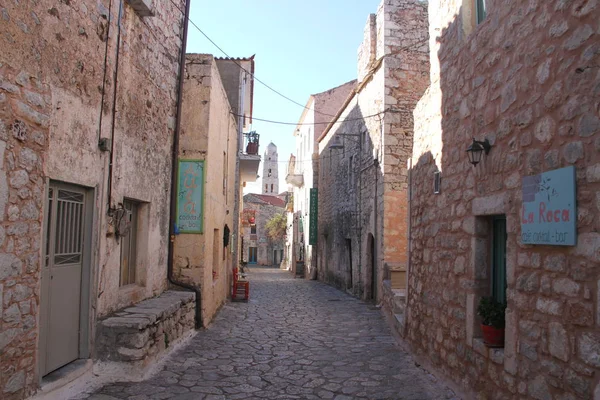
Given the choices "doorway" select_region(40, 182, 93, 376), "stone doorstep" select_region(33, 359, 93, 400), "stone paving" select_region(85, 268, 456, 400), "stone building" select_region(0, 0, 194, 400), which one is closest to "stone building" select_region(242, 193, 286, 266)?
"stone paving" select_region(85, 268, 456, 400)

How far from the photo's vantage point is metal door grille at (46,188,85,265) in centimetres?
461

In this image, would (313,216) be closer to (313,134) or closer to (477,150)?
(313,134)

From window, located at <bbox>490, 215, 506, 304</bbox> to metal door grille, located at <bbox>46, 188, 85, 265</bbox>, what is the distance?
405 cm

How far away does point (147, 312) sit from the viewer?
19.4 ft

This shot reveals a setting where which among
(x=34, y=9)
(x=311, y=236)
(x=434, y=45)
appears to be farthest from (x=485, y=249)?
(x=311, y=236)

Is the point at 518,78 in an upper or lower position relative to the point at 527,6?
lower

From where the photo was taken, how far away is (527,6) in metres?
3.95

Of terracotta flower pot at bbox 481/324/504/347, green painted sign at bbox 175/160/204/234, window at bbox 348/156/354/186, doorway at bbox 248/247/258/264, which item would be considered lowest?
doorway at bbox 248/247/258/264

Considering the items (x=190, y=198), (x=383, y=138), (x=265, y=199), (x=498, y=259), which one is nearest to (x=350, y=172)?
(x=383, y=138)

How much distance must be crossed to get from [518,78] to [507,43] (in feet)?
1.39

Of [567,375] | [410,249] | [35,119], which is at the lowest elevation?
[567,375]

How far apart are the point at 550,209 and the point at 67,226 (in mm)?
4143

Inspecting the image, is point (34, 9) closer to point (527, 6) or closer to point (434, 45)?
point (527, 6)

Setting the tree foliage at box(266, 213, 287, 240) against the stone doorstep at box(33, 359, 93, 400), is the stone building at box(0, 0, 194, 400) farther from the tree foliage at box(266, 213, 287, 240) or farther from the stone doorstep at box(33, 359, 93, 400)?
the tree foliage at box(266, 213, 287, 240)
